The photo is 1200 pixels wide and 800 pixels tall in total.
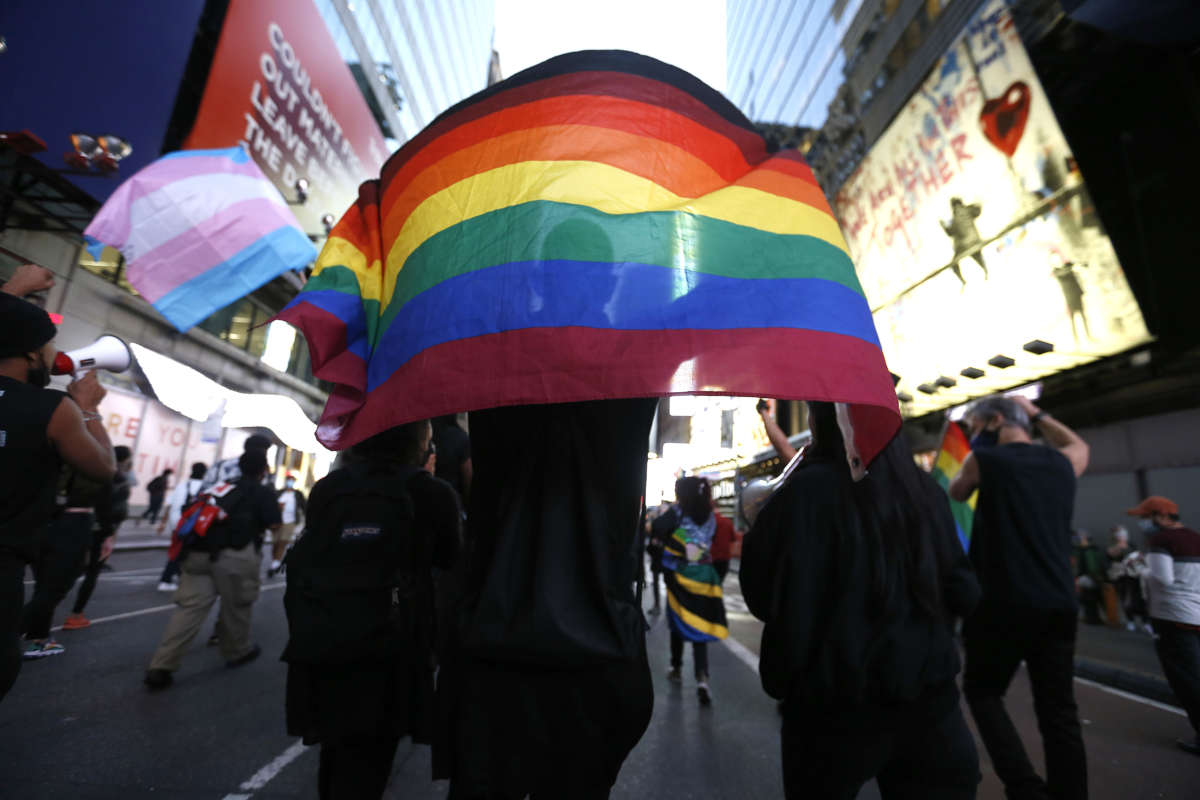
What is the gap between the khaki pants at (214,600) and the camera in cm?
412

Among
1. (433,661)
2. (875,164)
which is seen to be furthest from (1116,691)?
(875,164)

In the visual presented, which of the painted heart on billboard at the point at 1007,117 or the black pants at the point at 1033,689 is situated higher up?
the painted heart on billboard at the point at 1007,117

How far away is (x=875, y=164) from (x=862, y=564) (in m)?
13.4

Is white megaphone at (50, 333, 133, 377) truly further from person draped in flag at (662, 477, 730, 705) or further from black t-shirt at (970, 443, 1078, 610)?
person draped in flag at (662, 477, 730, 705)

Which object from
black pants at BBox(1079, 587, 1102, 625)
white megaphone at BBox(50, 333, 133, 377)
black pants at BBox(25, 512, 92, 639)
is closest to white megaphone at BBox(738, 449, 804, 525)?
white megaphone at BBox(50, 333, 133, 377)

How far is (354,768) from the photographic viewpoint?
1.88 m

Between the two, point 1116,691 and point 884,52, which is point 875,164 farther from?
point 1116,691

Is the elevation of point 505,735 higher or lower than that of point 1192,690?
higher

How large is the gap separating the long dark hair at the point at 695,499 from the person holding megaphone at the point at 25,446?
4.10m

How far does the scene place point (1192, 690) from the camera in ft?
11.7

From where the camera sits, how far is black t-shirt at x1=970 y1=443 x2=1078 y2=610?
2520 millimetres

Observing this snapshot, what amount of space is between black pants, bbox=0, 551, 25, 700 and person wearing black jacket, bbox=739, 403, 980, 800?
232 cm

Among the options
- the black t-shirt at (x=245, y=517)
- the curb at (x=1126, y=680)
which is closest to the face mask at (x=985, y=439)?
the curb at (x=1126, y=680)

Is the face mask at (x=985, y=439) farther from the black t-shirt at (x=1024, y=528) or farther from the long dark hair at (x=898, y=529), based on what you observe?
the long dark hair at (x=898, y=529)
